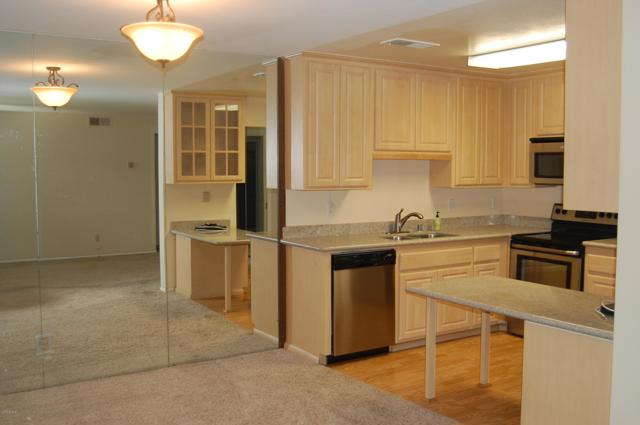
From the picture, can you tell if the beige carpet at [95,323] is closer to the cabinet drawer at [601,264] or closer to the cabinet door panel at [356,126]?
the cabinet door panel at [356,126]

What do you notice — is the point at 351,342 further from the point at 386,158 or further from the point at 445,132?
the point at 445,132

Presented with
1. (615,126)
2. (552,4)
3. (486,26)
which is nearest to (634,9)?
(615,126)

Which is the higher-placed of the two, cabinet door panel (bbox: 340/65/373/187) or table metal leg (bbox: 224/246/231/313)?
cabinet door panel (bbox: 340/65/373/187)

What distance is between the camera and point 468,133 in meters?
5.79

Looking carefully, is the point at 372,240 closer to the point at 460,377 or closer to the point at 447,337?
the point at 447,337

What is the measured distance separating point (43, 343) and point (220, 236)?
4.84 ft

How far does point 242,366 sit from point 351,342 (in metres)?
0.84

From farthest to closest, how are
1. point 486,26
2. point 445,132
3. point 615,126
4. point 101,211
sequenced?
point 445,132
point 101,211
point 486,26
point 615,126

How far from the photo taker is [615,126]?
255 cm

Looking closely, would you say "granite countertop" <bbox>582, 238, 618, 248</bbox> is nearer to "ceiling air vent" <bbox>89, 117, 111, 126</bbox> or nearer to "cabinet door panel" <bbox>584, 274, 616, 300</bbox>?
"cabinet door panel" <bbox>584, 274, 616, 300</bbox>

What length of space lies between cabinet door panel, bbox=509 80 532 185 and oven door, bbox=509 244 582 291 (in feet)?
2.72

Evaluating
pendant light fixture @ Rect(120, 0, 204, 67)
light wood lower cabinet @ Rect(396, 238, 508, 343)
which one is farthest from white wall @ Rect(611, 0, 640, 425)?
light wood lower cabinet @ Rect(396, 238, 508, 343)

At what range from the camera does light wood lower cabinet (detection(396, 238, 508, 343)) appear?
499 centimetres

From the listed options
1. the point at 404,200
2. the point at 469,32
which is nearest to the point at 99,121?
the point at 469,32
